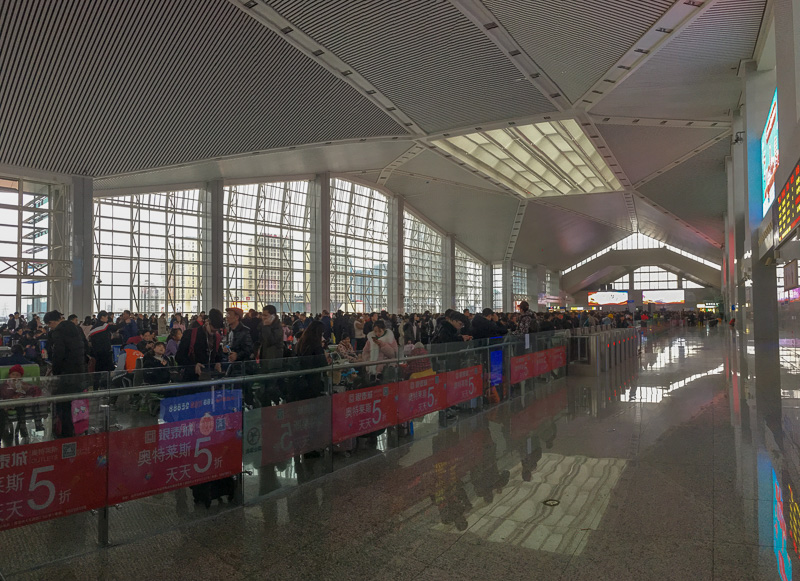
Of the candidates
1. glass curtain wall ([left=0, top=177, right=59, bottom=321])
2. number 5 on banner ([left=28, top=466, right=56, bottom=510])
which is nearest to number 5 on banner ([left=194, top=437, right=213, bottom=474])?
number 5 on banner ([left=28, top=466, right=56, bottom=510])

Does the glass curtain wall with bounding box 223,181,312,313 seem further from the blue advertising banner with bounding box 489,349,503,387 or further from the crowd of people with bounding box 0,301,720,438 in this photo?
the blue advertising banner with bounding box 489,349,503,387

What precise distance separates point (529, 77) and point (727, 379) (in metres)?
9.65

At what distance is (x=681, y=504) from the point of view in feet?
14.0

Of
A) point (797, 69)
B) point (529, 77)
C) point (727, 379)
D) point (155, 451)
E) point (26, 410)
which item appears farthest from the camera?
point (529, 77)

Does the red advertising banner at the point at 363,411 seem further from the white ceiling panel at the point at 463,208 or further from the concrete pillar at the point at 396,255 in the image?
the concrete pillar at the point at 396,255

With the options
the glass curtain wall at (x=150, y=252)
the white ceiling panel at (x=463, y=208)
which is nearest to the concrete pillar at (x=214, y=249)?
the glass curtain wall at (x=150, y=252)

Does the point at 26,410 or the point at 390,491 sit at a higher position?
the point at 26,410

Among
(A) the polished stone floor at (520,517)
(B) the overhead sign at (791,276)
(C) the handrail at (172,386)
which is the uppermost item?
(B) the overhead sign at (791,276)

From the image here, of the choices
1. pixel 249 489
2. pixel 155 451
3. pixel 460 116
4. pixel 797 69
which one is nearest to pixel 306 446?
pixel 249 489

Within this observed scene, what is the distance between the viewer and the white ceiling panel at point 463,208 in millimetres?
35938

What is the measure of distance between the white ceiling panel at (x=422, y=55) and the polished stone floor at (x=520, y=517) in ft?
33.4

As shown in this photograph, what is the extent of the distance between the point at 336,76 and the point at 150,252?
12743 millimetres

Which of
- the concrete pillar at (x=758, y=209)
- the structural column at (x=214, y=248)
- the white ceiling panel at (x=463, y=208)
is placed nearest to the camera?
the concrete pillar at (x=758, y=209)

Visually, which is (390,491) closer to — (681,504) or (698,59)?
(681,504)
